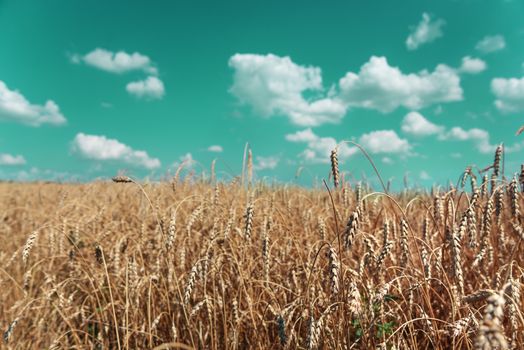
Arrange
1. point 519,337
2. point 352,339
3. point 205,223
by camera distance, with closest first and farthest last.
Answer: point 519,337 → point 352,339 → point 205,223

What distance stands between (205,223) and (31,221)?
108 inches

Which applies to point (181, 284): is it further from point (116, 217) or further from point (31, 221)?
point (31, 221)

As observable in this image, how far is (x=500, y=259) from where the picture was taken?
8.98ft

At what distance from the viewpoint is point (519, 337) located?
1724 millimetres

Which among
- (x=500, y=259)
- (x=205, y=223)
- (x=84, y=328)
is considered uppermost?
(x=205, y=223)

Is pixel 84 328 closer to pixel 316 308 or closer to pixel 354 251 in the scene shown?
pixel 316 308

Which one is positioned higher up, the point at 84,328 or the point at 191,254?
the point at 191,254

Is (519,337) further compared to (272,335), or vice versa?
(272,335)

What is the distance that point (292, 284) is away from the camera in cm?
239

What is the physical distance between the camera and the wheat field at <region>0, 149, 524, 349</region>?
160 centimetres

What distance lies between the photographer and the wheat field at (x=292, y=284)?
160cm

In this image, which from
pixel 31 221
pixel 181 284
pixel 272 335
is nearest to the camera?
pixel 272 335

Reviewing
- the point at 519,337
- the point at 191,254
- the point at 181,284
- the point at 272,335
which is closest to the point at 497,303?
the point at 519,337

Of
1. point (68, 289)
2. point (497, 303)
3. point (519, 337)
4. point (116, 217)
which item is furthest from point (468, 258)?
point (116, 217)
